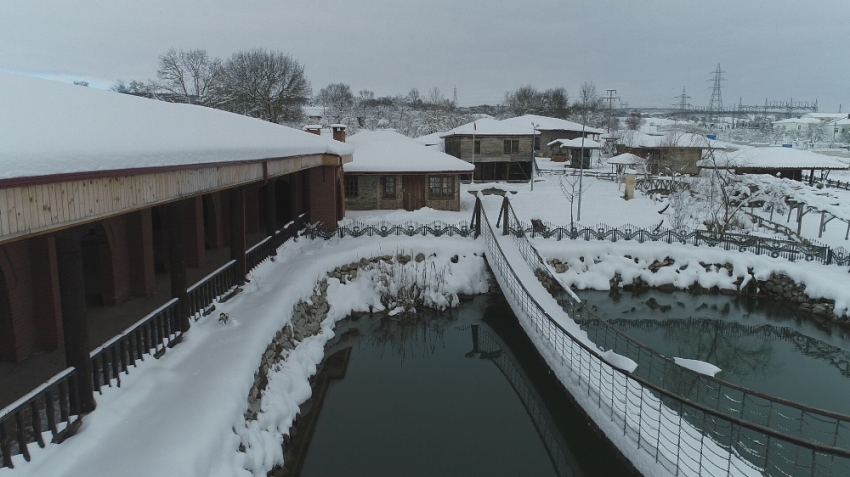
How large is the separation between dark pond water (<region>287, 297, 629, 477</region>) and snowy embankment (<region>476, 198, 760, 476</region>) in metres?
0.69

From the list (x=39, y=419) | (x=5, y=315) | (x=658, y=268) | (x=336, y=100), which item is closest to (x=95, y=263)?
(x=5, y=315)

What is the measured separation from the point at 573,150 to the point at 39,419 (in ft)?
177

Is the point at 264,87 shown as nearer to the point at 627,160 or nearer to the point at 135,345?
the point at 627,160

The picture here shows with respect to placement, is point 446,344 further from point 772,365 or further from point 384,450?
point 772,365

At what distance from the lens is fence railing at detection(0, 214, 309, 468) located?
5.76 metres

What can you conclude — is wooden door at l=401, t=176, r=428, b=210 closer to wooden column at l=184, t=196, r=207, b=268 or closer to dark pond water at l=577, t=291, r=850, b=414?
dark pond water at l=577, t=291, r=850, b=414

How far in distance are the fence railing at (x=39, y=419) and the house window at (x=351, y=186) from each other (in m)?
21.2

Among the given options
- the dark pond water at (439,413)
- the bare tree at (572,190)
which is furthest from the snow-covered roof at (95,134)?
the bare tree at (572,190)

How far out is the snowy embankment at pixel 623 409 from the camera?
7883mm

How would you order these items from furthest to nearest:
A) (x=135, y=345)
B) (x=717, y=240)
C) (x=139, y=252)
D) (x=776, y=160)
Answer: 1. (x=776, y=160)
2. (x=717, y=240)
3. (x=139, y=252)
4. (x=135, y=345)

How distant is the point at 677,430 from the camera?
8602 mm

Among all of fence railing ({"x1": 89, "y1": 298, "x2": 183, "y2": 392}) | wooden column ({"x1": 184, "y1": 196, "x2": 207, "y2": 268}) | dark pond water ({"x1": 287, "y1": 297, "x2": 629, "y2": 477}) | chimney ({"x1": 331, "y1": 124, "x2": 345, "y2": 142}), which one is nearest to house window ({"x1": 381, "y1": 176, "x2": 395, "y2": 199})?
chimney ({"x1": 331, "y1": 124, "x2": 345, "y2": 142})

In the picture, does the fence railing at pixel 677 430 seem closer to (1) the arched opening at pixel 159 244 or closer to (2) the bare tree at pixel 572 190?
(1) the arched opening at pixel 159 244

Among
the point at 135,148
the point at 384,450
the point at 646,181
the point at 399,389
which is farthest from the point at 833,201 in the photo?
the point at 135,148
